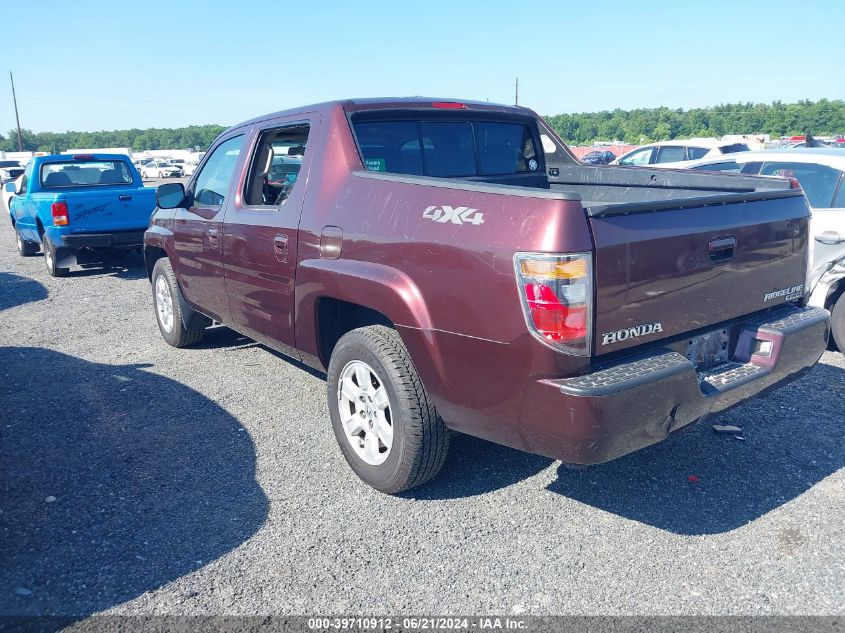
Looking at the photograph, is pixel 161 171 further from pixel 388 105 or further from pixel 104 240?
pixel 388 105

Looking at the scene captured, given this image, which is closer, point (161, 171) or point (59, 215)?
point (59, 215)

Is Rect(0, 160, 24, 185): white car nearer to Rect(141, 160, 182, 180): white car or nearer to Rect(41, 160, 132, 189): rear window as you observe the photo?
Rect(141, 160, 182, 180): white car

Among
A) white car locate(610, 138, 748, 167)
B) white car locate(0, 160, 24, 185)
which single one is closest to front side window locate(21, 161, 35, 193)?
white car locate(610, 138, 748, 167)

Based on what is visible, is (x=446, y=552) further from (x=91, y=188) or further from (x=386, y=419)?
(x=91, y=188)

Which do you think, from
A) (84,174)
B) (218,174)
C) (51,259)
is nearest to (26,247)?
(84,174)

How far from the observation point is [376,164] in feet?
12.9

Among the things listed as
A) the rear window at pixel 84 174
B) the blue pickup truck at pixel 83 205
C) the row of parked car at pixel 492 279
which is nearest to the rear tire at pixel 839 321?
the row of parked car at pixel 492 279

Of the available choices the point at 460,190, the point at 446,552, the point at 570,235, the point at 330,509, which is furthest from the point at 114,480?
the point at 570,235

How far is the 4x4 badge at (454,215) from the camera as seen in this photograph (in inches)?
112

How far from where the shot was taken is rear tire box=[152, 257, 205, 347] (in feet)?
19.3

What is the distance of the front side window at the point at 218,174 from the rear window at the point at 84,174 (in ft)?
20.0

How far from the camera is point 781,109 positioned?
76250mm

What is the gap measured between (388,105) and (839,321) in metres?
4.10

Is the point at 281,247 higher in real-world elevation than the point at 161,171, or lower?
higher
